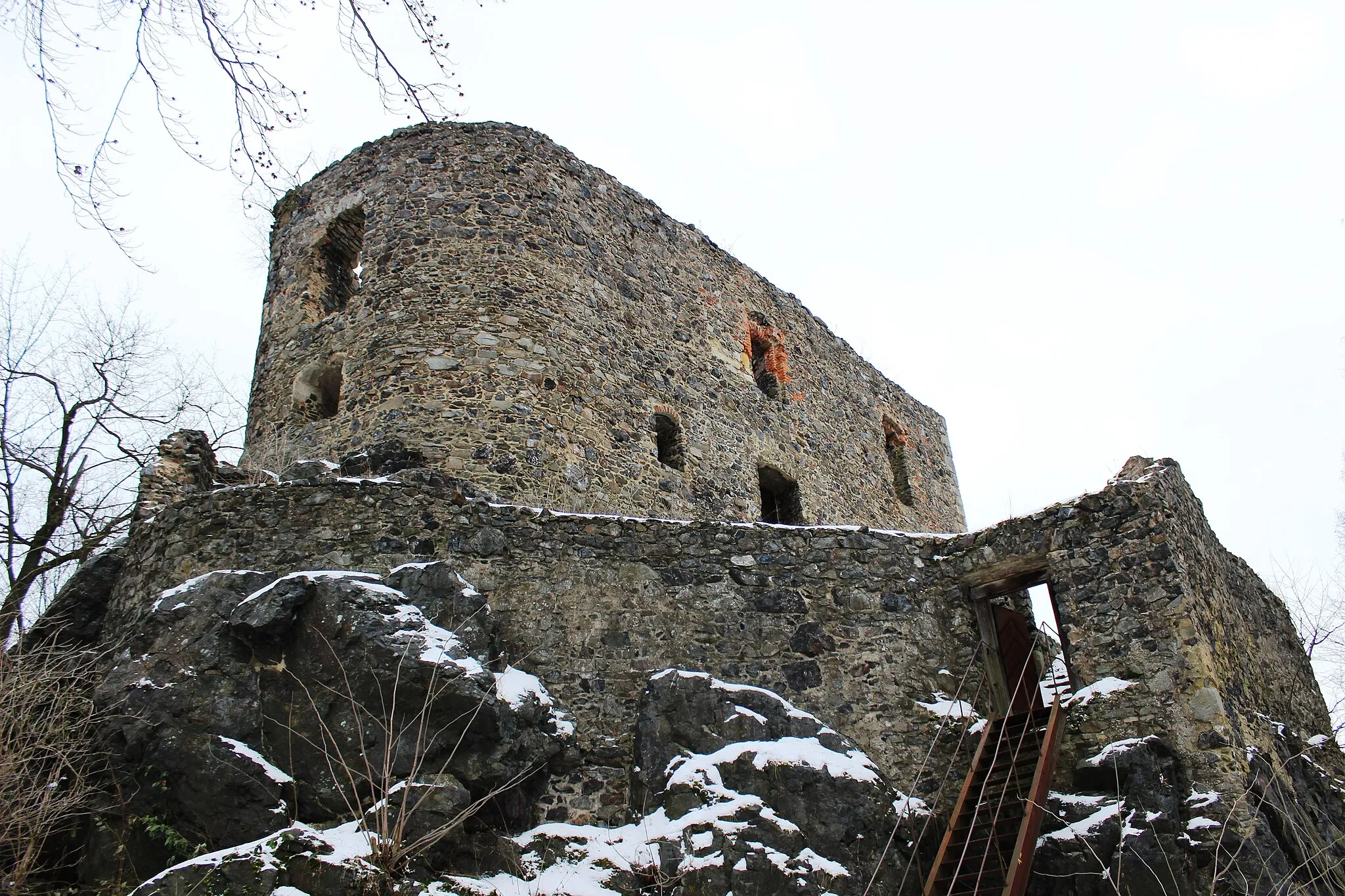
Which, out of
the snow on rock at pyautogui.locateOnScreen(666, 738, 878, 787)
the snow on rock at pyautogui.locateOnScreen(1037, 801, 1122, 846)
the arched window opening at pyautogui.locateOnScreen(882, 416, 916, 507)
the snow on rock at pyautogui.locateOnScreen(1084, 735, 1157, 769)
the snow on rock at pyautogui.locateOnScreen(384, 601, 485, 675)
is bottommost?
the snow on rock at pyautogui.locateOnScreen(1037, 801, 1122, 846)

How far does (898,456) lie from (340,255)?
10099 millimetres

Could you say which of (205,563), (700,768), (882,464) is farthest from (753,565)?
(882,464)

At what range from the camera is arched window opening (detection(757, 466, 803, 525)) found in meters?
13.3

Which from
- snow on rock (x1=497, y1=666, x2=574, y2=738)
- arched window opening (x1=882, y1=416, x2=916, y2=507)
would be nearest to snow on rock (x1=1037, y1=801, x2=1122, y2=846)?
snow on rock (x1=497, y1=666, x2=574, y2=738)

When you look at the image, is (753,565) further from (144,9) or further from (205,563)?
(144,9)

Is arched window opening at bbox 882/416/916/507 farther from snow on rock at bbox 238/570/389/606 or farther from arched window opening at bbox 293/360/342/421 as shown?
snow on rock at bbox 238/570/389/606

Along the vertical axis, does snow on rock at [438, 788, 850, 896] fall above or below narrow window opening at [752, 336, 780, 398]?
below

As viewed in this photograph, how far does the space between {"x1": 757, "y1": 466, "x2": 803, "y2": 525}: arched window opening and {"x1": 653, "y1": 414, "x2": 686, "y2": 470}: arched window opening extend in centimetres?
179

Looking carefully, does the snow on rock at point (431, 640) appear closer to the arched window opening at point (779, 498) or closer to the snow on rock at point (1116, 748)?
the snow on rock at point (1116, 748)

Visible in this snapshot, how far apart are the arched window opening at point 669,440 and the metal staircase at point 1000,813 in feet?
16.4

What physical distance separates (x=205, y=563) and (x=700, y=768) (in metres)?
4.28

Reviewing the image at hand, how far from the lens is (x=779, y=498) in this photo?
13.7 metres

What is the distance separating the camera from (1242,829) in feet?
21.3

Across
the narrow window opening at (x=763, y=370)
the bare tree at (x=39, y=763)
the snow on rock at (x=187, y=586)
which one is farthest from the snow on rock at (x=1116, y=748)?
the narrow window opening at (x=763, y=370)
